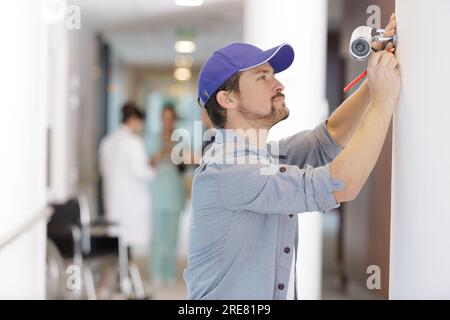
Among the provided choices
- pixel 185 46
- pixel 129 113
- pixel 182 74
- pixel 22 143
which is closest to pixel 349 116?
pixel 22 143

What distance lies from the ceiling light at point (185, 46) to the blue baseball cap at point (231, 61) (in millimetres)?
5576

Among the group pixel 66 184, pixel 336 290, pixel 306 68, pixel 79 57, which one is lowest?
pixel 336 290

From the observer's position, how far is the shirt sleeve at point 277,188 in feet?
3.18

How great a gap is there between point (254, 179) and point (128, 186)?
319cm

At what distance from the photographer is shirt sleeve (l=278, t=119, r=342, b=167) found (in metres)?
1.30

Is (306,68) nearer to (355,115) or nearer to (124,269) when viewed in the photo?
(355,115)

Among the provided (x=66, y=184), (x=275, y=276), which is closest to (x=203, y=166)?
(x=275, y=276)

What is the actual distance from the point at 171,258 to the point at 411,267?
3.45 meters

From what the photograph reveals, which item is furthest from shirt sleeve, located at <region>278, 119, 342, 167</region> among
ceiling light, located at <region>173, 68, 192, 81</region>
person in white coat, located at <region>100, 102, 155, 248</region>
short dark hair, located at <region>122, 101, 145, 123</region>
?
ceiling light, located at <region>173, 68, 192, 81</region>

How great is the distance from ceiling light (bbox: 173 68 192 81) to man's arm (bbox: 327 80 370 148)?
967cm

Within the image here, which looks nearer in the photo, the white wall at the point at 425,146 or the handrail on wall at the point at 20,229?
the white wall at the point at 425,146

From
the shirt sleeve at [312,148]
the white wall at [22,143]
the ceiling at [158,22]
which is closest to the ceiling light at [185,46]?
the ceiling at [158,22]

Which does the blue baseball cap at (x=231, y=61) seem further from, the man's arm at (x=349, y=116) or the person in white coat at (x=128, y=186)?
the person in white coat at (x=128, y=186)

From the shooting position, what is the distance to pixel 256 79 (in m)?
1.14
